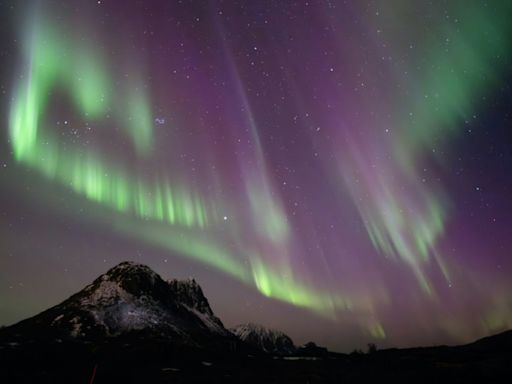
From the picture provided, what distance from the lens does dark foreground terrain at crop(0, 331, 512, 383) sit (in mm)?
112062

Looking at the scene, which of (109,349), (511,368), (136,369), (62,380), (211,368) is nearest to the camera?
(62,380)

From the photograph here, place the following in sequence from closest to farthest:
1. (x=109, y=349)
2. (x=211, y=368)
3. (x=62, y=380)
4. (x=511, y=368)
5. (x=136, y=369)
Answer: (x=62, y=380)
(x=511, y=368)
(x=136, y=369)
(x=211, y=368)
(x=109, y=349)

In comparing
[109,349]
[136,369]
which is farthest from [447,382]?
[109,349]

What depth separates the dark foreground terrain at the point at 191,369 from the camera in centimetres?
11206

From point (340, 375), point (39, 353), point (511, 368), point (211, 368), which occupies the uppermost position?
point (39, 353)

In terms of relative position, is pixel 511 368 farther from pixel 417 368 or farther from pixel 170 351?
pixel 170 351

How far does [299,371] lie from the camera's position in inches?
5044

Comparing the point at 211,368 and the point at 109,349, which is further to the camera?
the point at 109,349

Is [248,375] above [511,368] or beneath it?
above

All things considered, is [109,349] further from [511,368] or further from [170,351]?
[511,368]

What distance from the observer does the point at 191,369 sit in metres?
138

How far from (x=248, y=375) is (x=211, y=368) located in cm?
2481

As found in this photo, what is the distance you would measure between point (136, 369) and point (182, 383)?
36.8 meters

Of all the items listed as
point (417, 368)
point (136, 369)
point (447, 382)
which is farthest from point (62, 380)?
point (417, 368)
